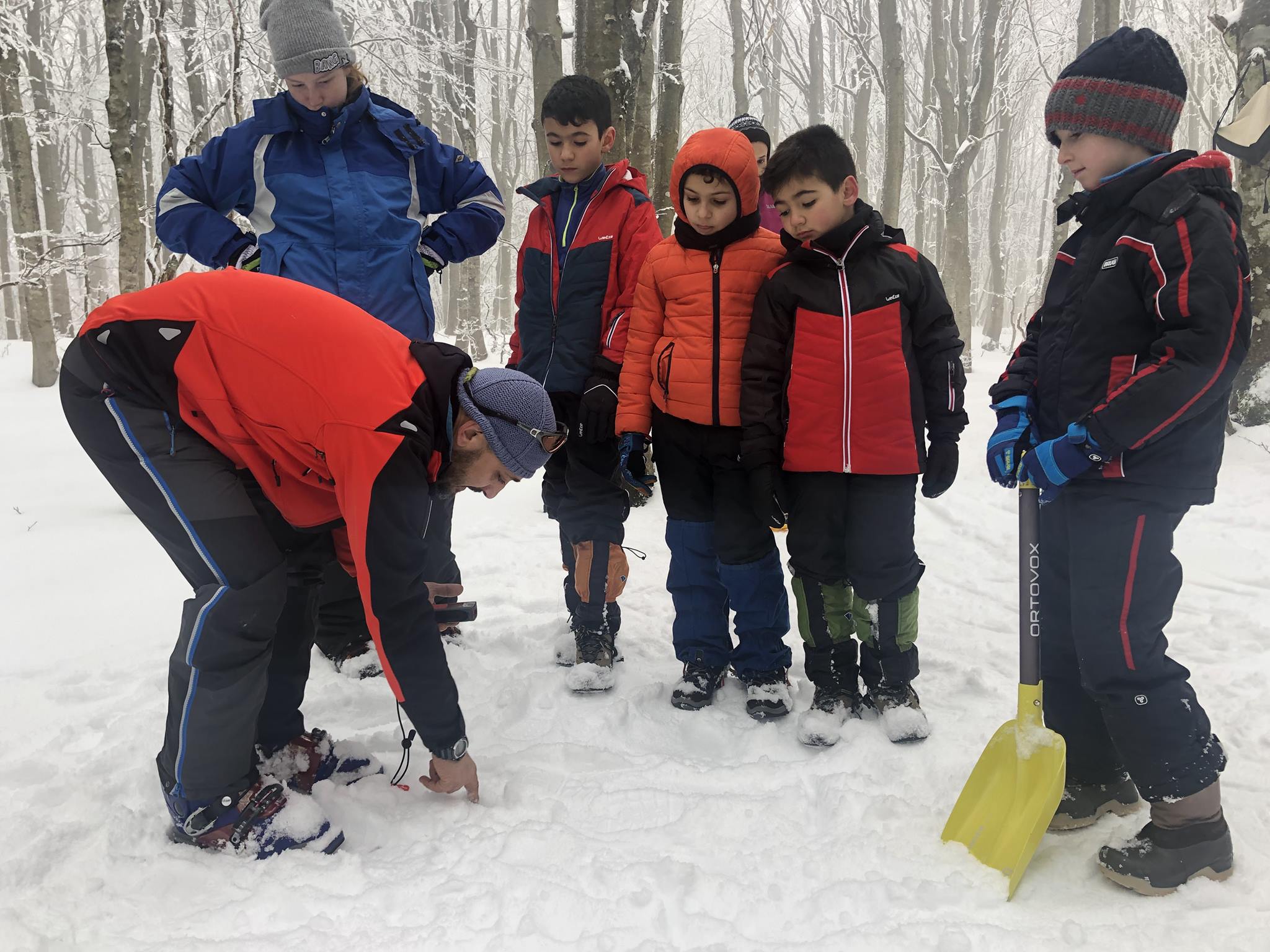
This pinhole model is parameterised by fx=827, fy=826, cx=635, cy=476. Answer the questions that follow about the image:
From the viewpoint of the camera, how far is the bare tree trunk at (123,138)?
15.7 feet

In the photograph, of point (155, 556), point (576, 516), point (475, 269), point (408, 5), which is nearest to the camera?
point (576, 516)

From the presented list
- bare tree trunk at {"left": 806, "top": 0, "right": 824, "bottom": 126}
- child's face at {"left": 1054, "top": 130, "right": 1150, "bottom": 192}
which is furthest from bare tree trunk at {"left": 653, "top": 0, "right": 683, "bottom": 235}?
bare tree trunk at {"left": 806, "top": 0, "right": 824, "bottom": 126}

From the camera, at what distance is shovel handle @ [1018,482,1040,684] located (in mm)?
2107

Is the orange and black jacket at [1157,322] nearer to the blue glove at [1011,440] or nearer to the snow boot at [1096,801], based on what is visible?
the blue glove at [1011,440]

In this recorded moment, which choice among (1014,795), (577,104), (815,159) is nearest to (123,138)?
(577,104)

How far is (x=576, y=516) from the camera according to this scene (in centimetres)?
305

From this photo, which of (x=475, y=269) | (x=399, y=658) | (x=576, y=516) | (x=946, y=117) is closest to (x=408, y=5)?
(x=475, y=269)

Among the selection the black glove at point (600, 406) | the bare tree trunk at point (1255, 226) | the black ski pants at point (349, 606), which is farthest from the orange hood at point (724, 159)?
the bare tree trunk at point (1255, 226)

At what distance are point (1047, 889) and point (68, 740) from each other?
9.10 ft

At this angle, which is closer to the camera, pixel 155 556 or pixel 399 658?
pixel 399 658

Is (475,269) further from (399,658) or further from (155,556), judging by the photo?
(399,658)

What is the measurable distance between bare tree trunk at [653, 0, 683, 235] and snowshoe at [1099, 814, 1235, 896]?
4554 millimetres

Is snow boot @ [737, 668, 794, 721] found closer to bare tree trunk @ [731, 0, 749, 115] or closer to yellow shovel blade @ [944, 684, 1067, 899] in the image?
yellow shovel blade @ [944, 684, 1067, 899]

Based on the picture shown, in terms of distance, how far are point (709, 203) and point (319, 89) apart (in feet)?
4.36
